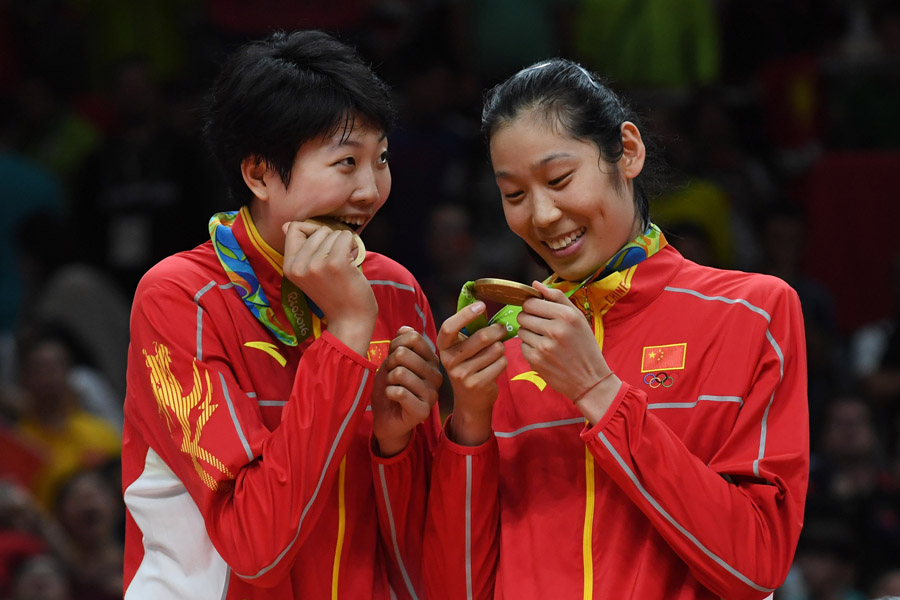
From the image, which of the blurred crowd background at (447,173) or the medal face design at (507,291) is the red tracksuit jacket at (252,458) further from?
the blurred crowd background at (447,173)

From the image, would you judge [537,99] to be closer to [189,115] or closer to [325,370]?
[325,370]

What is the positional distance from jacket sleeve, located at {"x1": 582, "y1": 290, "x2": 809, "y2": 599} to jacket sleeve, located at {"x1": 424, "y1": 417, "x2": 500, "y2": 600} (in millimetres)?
238

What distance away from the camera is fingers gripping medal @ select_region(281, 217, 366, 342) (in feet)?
7.72

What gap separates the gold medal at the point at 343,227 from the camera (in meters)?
2.29

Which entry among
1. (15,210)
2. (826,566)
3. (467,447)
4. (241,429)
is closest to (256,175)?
(241,429)

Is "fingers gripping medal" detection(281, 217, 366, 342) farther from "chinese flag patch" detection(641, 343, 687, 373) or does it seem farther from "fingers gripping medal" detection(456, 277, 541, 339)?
"chinese flag patch" detection(641, 343, 687, 373)

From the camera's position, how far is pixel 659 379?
2250mm

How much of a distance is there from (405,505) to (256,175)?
65 cm

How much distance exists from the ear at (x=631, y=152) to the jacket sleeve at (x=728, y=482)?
42cm

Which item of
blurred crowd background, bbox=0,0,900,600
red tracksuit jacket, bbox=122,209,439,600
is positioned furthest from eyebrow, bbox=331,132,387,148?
blurred crowd background, bbox=0,0,900,600

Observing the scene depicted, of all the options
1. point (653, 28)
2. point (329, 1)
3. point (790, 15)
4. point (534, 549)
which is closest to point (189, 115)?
point (329, 1)

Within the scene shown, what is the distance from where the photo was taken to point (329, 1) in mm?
6754

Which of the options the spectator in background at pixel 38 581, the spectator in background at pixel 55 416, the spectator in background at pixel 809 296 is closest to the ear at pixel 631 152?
the spectator in background at pixel 38 581

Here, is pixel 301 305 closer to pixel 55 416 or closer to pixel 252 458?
pixel 252 458
